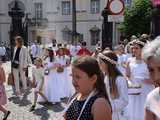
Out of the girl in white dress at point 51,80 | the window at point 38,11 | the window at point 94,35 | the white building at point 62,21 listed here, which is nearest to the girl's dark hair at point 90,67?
the girl in white dress at point 51,80

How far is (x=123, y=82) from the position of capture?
5840 millimetres

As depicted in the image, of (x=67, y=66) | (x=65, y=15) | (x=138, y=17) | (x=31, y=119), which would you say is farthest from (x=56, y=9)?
(x=31, y=119)

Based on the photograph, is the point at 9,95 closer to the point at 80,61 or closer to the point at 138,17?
the point at 80,61

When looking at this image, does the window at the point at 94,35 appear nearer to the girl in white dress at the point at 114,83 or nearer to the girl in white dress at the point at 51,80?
the girl in white dress at the point at 51,80

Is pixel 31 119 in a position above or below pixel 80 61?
below

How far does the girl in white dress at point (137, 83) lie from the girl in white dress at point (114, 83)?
46.0 inches

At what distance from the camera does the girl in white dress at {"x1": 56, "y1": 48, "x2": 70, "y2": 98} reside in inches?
531

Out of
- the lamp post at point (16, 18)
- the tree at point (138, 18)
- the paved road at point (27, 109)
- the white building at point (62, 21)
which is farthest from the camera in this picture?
the white building at point (62, 21)

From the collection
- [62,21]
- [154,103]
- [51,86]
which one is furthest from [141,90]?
[62,21]

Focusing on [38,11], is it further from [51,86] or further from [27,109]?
[27,109]

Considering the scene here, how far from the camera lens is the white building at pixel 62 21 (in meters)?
57.8

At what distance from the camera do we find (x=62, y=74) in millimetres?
13711

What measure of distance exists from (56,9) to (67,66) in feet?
151

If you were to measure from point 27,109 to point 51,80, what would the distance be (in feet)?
6.22
